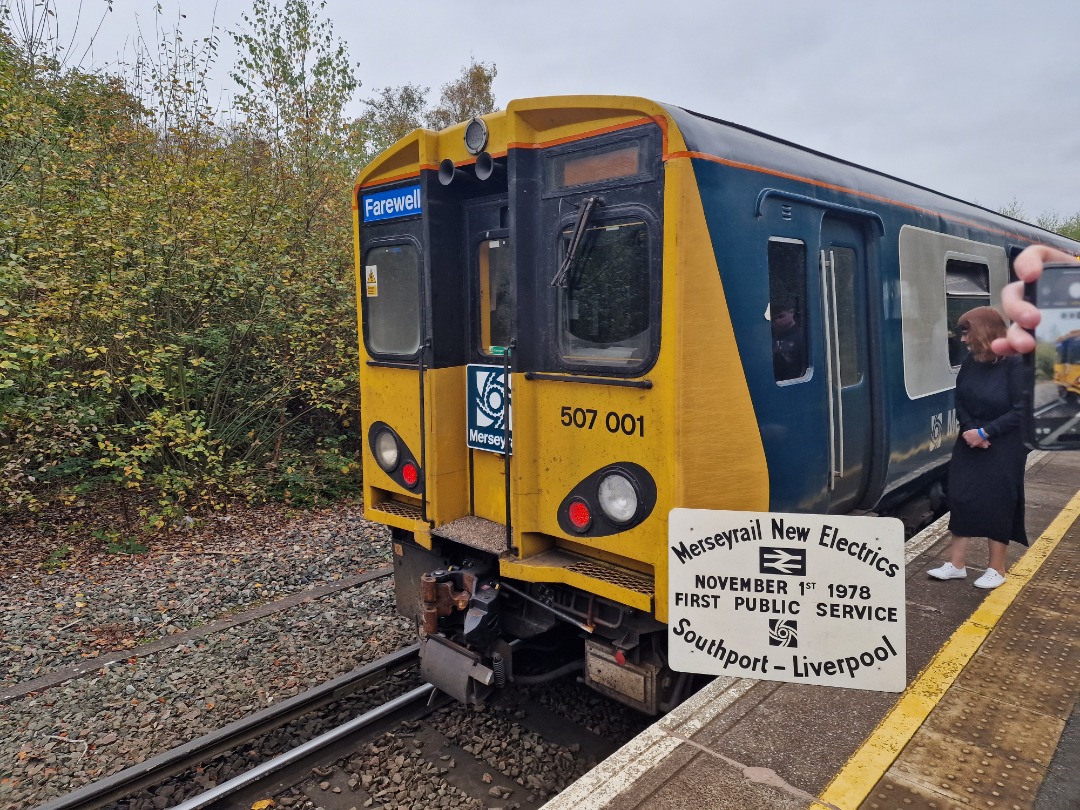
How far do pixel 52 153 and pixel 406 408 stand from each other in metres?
5.82

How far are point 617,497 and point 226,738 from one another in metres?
2.50

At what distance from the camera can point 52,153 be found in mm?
7500

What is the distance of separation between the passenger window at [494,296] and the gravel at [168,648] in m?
2.36

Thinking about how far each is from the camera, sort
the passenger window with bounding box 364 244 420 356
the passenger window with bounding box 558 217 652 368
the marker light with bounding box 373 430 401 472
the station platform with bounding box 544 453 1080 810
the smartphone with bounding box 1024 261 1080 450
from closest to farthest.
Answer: the smartphone with bounding box 1024 261 1080 450 < the station platform with bounding box 544 453 1080 810 < the passenger window with bounding box 558 217 652 368 < the passenger window with bounding box 364 244 420 356 < the marker light with bounding box 373 430 401 472

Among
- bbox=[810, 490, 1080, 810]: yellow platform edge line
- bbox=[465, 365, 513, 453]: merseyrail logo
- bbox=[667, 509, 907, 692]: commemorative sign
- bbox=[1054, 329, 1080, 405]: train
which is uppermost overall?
bbox=[1054, 329, 1080, 405]: train

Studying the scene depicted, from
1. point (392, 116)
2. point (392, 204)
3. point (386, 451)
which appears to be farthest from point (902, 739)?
point (392, 116)

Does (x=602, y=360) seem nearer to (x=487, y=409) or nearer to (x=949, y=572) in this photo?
(x=487, y=409)

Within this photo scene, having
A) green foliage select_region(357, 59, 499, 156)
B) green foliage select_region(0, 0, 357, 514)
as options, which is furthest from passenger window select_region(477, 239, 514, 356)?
green foliage select_region(357, 59, 499, 156)

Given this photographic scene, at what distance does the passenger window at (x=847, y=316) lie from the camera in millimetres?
4254

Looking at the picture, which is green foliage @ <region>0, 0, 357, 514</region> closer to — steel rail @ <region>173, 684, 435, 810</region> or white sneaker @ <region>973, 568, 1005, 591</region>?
steel rail @ <region>173, 684, 435, 810</region>

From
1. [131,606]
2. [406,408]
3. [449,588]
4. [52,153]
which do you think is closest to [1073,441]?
[449,588]

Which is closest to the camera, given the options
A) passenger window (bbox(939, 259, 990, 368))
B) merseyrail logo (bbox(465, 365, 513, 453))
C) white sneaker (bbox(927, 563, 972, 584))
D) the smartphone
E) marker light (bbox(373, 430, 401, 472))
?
the smartphone

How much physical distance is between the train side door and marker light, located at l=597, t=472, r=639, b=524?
1.35 m

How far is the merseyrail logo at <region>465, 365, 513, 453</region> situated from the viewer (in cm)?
396
